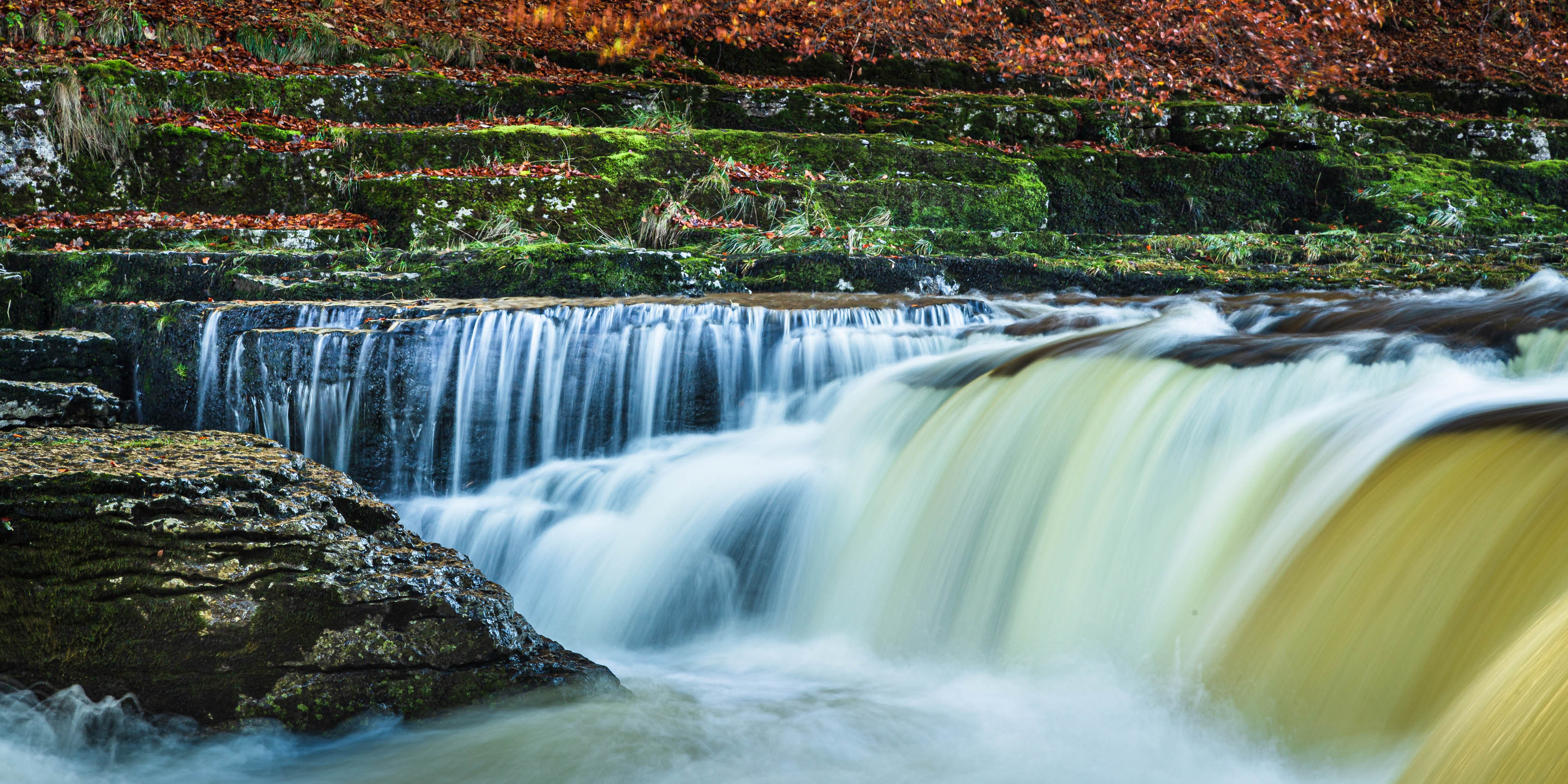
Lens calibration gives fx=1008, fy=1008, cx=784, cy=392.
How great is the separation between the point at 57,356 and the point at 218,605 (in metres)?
2.73

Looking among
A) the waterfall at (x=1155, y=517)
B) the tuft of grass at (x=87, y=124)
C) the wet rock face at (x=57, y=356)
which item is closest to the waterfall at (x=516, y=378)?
the waterfall at (x=1155, y=517)

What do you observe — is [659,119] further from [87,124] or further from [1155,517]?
[1155,517]

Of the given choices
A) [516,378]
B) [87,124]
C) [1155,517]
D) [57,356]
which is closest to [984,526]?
[1155,517]

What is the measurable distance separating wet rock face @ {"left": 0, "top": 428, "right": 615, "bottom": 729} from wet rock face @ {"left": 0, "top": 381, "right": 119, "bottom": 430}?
99 centimetres

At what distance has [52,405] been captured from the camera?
417 centimetres

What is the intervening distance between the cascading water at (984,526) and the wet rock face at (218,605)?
139 mm

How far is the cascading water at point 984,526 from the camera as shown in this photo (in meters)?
2.79

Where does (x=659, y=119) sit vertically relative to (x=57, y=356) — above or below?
above

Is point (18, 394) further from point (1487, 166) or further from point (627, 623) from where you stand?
point (1487, 166)

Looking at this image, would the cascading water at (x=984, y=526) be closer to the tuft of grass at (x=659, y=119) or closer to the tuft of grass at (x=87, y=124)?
the tuft of grass at (x=659, y=119)

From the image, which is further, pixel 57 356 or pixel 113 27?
pixel 113 27

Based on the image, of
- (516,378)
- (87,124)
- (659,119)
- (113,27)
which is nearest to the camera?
(516,378)

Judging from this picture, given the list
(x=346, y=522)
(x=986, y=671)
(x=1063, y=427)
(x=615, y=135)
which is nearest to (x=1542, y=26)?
(x=615, y=135)

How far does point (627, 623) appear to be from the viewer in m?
4.27
